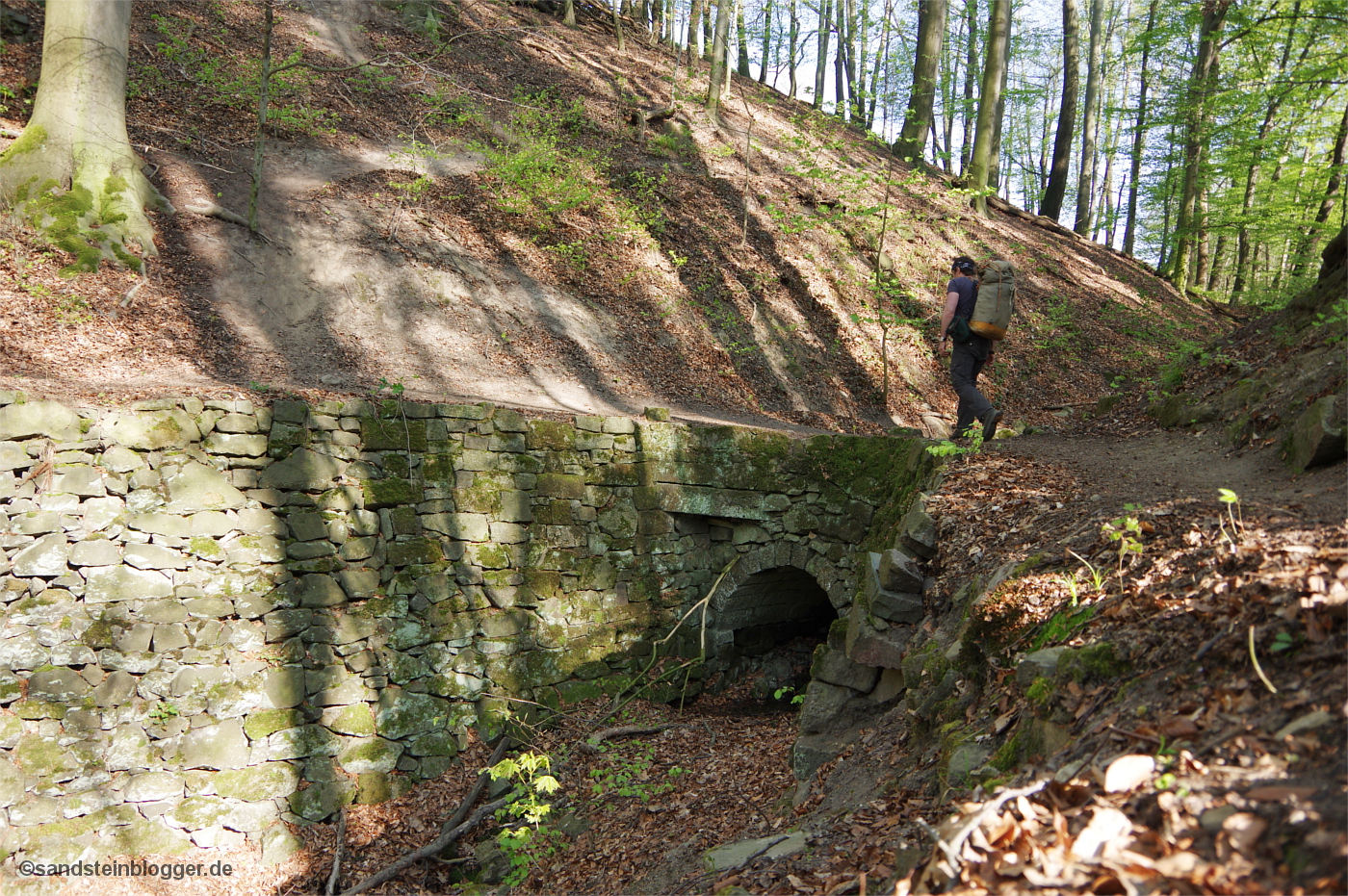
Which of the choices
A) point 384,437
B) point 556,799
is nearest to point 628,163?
point 384,437

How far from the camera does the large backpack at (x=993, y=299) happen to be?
7008 millimetres

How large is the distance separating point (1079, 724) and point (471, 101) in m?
14.1

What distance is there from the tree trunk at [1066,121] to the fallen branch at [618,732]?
16.2 m

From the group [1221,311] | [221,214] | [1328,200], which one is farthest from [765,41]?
[221,214]

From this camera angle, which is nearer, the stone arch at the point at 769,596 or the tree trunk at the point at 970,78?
the stone arch at the point at 769,596

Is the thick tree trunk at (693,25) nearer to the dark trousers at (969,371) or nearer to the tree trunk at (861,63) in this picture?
the tree trunk at (861,63)

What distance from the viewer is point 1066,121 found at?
17.7 metres

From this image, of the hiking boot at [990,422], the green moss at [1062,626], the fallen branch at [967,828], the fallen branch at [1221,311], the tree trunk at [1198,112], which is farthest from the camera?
the fallen branch at [1221,311]

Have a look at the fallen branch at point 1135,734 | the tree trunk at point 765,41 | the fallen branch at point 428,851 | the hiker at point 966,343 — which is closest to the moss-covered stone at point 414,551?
the fallen branch at point 428,851

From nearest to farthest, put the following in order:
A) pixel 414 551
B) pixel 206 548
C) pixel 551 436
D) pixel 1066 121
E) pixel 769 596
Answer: pixel 206 548, pixel 414 551, pixel 551 436, pixel 769 596, pixel 1066 121

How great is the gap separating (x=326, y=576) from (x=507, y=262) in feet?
19.3

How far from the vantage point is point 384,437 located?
22.5ft

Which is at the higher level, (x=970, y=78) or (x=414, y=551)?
(x=970, y=78)

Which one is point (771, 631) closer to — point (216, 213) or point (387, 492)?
point (387, 492)
